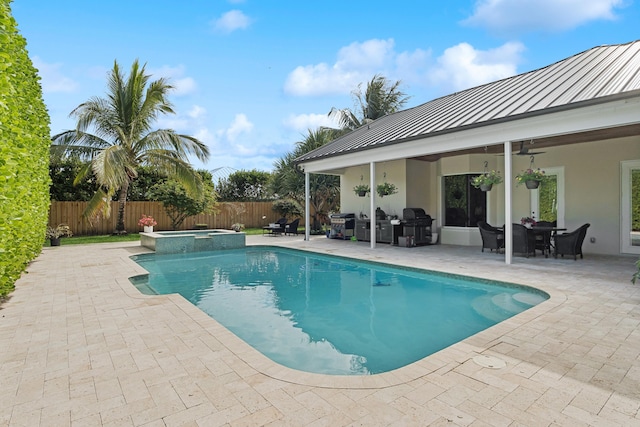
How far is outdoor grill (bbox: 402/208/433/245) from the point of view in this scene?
465 inches

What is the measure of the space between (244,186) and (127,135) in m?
8.57

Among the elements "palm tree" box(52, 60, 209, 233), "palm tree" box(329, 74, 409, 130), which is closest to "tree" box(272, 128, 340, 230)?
"palm tree" box(329, 74, 409, 130)

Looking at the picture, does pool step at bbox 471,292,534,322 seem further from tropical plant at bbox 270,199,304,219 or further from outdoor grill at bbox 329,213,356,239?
tropical plant at bbox 270,199,304,219

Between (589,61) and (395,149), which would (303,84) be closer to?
(395,149)

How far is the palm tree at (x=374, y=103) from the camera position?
23859mm

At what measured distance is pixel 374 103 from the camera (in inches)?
947

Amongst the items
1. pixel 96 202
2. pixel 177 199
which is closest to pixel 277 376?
pixel 96 202

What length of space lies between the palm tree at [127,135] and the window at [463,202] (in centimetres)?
1026

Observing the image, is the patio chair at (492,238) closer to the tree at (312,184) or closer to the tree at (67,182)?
the tree at (312,184)

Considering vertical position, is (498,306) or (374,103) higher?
(374,103)

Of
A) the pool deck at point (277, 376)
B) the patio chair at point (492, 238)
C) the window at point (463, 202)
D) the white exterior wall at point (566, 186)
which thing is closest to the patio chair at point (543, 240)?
the patio chair at point (492, 238)

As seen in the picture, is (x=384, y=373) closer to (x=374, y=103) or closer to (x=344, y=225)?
(x=344, y=225)

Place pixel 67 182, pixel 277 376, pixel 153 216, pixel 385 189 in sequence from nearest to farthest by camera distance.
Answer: pixel 277 376
pixel 385 189
pixel 67 182
pixel 153 216

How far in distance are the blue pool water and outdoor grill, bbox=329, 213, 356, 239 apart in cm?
469
